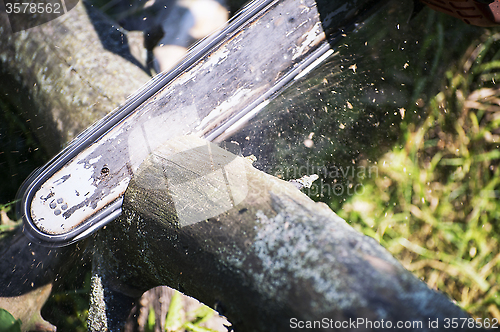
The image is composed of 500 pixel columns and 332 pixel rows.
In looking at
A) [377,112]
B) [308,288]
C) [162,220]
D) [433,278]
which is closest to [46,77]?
[162,220]

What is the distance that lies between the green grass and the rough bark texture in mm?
1220

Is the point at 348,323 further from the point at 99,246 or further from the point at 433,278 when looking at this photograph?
the point at 433,278

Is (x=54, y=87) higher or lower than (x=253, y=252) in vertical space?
higher

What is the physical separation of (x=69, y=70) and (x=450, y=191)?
190 cm

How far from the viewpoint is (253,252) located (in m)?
0.60

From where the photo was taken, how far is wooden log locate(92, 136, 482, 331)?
0.49 meters

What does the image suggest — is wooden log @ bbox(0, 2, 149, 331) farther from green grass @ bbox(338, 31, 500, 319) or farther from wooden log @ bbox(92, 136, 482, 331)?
green grass @ bbox(338, 31, 500, 319)

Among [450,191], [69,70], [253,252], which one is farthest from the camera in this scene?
[450,191]

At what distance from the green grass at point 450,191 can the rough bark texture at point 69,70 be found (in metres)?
1.22

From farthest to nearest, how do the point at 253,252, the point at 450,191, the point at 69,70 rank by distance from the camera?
the point at 450,191
the point at 69,70
the point at 253,252

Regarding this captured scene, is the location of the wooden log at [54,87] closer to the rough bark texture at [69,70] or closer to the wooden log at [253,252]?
the rough bark texture at [69,70]

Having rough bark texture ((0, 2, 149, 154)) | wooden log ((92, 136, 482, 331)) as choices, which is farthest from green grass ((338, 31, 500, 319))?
rough bark texture ((0, 2, 149, 154))

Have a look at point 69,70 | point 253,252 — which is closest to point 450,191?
point 253,252

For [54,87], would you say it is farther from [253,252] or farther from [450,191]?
[450,191]
